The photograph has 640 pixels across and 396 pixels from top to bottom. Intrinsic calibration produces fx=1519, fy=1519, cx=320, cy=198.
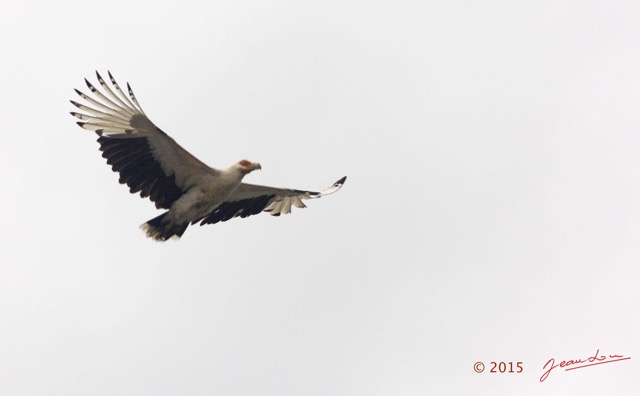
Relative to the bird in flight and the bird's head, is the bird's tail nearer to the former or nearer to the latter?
the bird in flight

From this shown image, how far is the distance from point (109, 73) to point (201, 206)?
3.22m

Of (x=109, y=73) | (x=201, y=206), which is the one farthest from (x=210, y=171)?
(x=109, y=73)

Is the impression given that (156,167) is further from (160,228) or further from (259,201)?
(259,201)

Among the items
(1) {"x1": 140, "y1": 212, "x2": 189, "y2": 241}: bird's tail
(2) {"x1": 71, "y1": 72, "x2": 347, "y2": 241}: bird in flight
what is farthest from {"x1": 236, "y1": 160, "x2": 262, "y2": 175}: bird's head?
(1) {"x1": 140, "y1": 212, "x2": 189, "y2": 241}: bird's tail

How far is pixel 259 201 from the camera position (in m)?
32.6

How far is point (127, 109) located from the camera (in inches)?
1174

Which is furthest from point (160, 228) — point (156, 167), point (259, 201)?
point (259, 201)

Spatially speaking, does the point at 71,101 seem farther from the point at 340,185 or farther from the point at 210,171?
the point at 340,185

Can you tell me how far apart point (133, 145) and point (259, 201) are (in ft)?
12.3

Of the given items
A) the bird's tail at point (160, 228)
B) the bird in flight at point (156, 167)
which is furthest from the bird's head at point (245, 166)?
the bird's tail at point (160, 228)

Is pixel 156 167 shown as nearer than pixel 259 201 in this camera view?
Yes

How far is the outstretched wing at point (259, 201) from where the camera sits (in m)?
32.1

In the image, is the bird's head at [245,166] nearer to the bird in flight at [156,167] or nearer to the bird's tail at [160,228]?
the bird in flight at [156,167]

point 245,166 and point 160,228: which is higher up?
point 245,166
